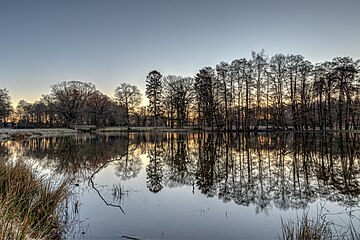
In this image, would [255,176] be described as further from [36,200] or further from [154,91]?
[154,91]

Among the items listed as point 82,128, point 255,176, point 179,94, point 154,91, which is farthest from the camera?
point 179,94

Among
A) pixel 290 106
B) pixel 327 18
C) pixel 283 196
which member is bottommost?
pixel 283 196

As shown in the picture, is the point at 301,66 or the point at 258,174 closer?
the point at 258,174

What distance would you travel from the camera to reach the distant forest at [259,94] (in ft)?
148

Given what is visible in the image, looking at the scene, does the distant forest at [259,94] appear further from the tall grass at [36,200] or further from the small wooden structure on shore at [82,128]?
the tall grass at [36,200]

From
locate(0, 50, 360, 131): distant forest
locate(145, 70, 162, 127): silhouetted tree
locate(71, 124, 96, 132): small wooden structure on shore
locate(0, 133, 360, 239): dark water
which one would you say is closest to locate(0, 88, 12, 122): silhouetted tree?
locate(0, 50, 360, 131): distant forest

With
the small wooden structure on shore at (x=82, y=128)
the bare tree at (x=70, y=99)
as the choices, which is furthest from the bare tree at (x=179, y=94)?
the bare tree at (x=70, y=99)

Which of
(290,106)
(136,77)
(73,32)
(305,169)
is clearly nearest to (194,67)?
(136,77)

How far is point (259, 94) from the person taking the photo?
50500 mm

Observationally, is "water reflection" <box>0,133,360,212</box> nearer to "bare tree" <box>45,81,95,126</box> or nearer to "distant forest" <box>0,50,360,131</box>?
"distant forest" <box>0,50,360,131</box>

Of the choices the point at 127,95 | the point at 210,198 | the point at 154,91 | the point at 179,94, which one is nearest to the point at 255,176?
the point at 210,198

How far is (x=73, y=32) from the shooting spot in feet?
87.6

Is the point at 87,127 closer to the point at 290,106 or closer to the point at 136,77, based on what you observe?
the point at 136,77

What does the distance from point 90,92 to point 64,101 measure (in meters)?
7.60
